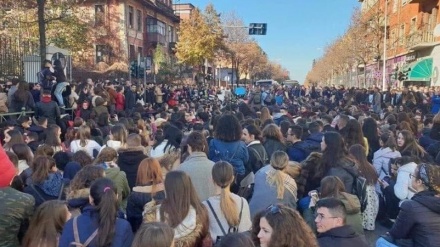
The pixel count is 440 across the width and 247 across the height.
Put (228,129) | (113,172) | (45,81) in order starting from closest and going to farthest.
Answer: (113,172), (228,129), (45,81)

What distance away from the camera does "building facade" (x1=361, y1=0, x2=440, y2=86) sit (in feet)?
106

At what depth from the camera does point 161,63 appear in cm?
3900

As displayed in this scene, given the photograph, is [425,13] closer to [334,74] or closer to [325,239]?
[325,239]

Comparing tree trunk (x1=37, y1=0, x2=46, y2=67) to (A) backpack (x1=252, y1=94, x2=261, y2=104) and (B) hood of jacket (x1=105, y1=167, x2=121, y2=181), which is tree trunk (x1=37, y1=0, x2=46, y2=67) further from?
(B) hood of jacket (x1=105, y1=167, x2=121, y2=181)

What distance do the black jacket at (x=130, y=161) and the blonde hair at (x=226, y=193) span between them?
2050 millimetres

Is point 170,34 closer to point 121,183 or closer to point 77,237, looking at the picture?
point 121,183

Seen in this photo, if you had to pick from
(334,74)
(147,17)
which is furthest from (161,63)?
(334,74)

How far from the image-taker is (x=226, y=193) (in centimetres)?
426

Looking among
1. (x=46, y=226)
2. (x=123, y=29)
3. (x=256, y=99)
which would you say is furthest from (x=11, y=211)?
(x=123, y=29)

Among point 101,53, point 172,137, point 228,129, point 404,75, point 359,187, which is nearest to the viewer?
point 359,187

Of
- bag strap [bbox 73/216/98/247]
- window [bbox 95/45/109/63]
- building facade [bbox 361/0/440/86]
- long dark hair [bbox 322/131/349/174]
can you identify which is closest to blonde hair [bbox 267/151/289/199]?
long dark hair [bbox 322/131/349/174]

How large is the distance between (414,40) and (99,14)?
85.0ft

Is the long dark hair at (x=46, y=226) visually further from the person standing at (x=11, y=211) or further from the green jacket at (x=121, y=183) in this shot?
the green jacket at (x=121, y=183)

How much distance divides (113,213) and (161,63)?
36.1 meters
